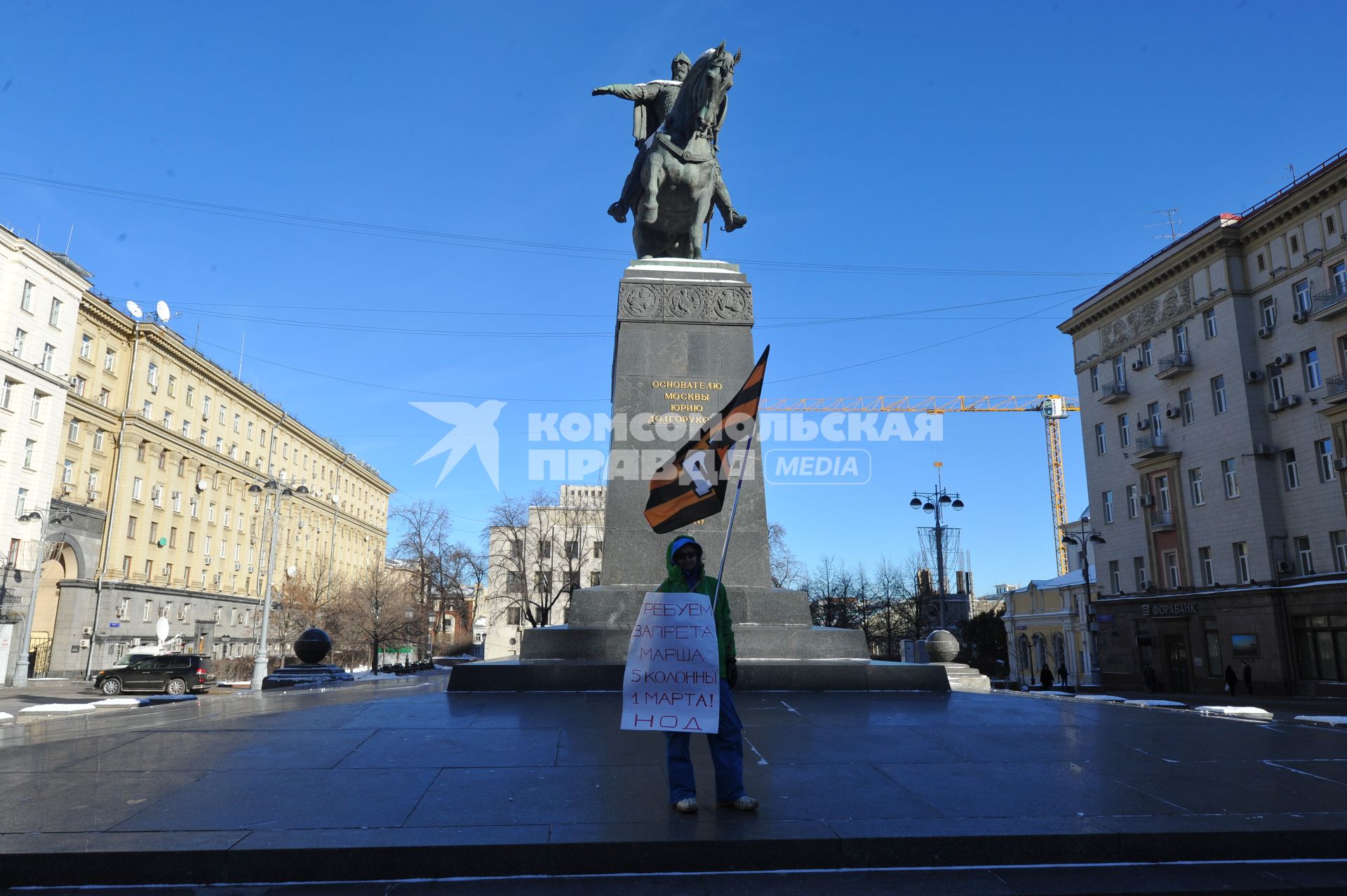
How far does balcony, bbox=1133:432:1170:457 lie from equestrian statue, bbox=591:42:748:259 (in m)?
39.3

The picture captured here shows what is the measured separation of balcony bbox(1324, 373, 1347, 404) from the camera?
35.9 m

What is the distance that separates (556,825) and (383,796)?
4.35 feet

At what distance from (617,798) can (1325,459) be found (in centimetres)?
4345

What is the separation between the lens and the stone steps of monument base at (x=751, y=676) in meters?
10.6

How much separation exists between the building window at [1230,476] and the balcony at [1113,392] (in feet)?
26.6

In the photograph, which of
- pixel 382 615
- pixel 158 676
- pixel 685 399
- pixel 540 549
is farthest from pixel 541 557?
pixel 685 399

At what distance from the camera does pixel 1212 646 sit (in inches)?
1657

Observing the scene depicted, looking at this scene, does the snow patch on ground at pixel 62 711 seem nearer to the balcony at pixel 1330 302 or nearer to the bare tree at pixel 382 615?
the bare tree at pixel 382 615

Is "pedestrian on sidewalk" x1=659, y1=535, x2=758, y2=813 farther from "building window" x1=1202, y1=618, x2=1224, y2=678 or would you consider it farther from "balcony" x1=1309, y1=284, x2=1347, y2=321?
"building window" x1=1202, y1=618, x2=1224, y2=678

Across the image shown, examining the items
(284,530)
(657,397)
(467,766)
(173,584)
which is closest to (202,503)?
(173,584)

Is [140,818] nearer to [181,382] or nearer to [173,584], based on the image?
[173,584]

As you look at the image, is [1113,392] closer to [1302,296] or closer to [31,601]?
[1302,296]

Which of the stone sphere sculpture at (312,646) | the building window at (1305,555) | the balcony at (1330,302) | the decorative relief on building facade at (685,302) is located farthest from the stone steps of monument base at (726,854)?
the building window at (1305,555)

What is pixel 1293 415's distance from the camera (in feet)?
129
